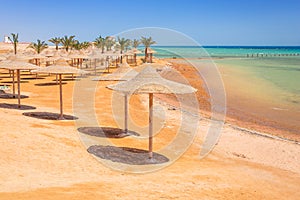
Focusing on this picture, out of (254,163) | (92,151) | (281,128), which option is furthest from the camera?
(281,128)

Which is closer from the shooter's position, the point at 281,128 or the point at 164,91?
the point at 164,91

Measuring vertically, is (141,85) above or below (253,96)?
above

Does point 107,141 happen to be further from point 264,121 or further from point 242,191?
point 264,121

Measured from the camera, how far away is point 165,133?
11.2 metres

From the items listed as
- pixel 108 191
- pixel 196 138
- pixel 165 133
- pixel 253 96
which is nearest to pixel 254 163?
pixel 196 138

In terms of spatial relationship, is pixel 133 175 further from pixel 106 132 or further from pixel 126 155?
pixel 106 132

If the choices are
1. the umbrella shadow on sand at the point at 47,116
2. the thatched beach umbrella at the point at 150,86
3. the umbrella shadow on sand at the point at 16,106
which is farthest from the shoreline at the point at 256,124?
the umbrella shadow on sand at the point at 16,106

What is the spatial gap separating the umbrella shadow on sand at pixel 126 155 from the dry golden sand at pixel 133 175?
36 centimetres

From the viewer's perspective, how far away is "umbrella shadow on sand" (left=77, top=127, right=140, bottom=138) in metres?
10.0

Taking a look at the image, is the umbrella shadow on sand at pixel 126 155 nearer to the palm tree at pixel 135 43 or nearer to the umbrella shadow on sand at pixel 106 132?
the umbrella shadow on sand at pixel 106 132

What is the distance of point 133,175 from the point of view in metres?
7.05

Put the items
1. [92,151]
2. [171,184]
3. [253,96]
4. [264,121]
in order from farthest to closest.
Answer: [253,96], [264,121], [92,151], [171,184]

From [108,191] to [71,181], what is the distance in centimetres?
82

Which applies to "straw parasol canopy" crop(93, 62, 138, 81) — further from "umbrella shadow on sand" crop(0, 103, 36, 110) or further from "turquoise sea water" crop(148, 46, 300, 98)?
"umbrella shadow on sand" crop(0, 103, 36, 110)
